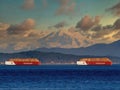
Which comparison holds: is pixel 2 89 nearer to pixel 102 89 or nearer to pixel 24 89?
pixel 24 89

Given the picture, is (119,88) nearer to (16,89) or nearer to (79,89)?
(79,89)

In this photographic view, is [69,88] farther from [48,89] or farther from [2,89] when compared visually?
[2,89]

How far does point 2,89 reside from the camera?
118 meters

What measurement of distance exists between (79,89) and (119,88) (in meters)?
10.3

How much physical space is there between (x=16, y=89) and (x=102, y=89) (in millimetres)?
20107

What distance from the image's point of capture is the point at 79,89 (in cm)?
12138

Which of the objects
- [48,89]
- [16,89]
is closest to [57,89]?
[48,89]

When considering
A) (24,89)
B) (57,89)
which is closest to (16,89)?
(24,89)

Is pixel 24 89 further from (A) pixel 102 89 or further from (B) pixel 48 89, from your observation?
(A) pixel 102 89

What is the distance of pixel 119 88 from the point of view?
409 feet

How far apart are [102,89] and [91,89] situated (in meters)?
2.75

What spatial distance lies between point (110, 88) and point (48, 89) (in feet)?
50.8

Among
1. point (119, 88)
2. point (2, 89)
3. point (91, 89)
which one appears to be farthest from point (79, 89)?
point (2, 89)

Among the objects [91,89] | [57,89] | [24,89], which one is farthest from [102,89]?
[24,89]
